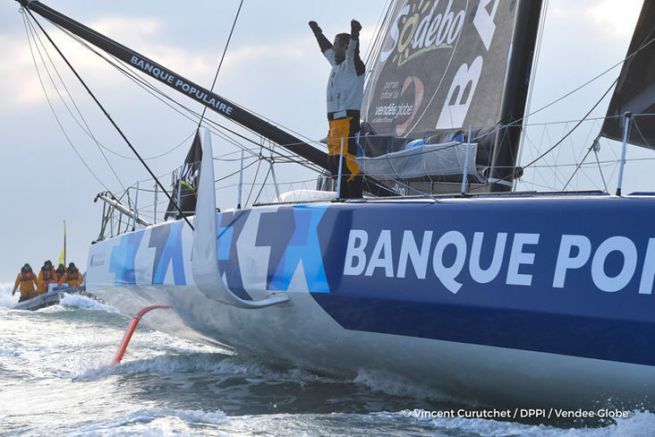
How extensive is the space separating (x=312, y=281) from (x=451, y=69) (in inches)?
129

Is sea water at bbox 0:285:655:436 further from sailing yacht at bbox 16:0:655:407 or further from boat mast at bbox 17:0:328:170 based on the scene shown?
boat mast at bbox 17:0:328:170

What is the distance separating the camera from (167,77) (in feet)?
26.4

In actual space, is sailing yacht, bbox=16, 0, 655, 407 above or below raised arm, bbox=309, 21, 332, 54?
below

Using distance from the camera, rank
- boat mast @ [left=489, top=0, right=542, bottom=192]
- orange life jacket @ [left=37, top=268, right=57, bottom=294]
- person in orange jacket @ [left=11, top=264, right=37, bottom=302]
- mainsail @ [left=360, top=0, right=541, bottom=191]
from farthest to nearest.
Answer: orange life jacket @ [left=37, top=268, right=57, bottom=294] → person in orange jacket @ [left=11, top=264, right=37, bottom=302] → boat mast @ [left=489, top=0, right=542, bottom=192] → mainsail @ [left=360, top=0, right=541, bottom=191]

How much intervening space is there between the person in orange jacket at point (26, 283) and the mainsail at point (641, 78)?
49.5 feet

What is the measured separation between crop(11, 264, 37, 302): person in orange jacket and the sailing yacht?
10.8 m

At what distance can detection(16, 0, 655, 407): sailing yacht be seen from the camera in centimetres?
442

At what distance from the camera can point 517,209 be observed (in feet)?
15.9

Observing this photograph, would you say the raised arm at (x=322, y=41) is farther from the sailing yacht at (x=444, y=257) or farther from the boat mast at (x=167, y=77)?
the boat mast at (x=167, y=77)

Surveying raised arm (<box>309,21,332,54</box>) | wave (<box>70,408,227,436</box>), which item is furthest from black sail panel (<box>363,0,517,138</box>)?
wave (<box>70,408,227,436</box>)

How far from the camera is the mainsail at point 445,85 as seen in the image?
6.94 m

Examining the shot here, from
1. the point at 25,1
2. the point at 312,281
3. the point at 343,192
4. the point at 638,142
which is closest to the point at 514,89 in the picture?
the point at 638,142

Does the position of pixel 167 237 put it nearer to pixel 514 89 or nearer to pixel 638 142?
pixel 514 89

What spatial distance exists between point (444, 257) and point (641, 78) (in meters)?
2.09
